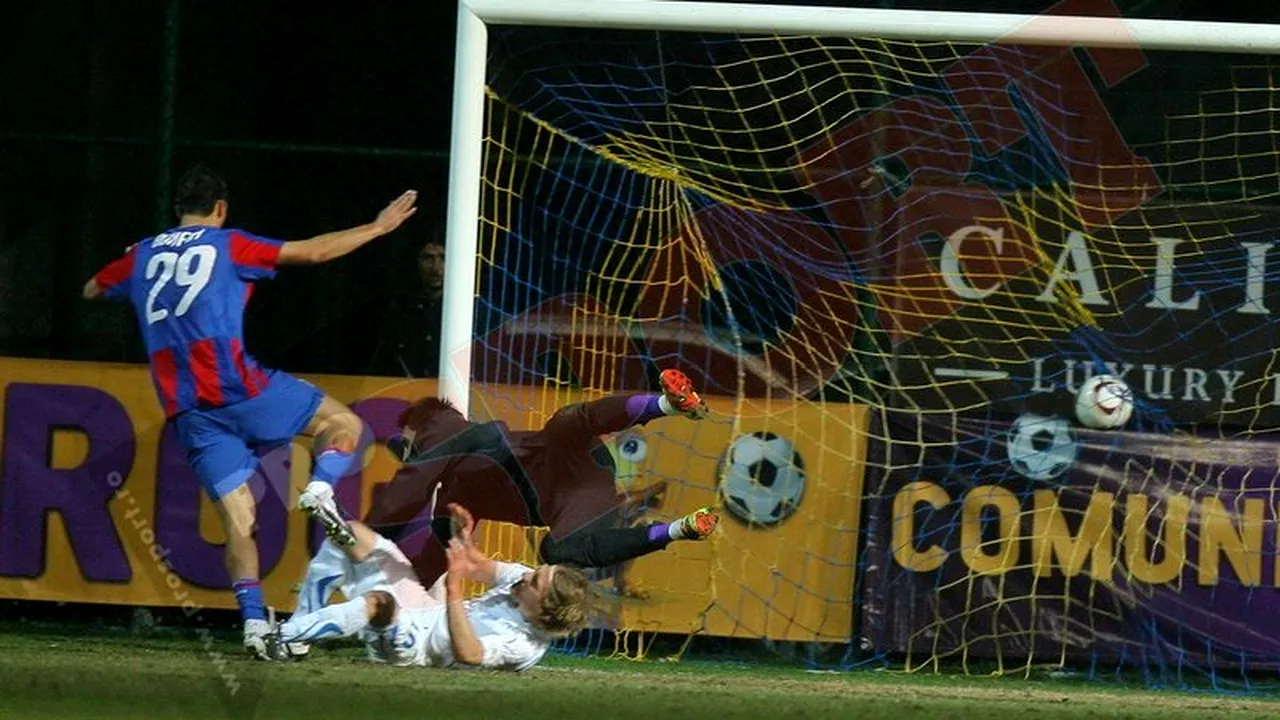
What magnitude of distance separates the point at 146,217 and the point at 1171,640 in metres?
4.75

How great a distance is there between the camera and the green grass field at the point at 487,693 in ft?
18.6

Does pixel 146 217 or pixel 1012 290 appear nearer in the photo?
pixel 1012 290

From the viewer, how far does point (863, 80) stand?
28.3ft

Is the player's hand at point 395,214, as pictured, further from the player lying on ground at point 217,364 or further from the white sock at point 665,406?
the white sock at point 665,406

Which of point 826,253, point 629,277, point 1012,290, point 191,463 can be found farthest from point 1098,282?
point 191,463

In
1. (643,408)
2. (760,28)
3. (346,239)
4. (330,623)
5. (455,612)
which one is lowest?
(330,623)

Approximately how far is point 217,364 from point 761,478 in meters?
2.17

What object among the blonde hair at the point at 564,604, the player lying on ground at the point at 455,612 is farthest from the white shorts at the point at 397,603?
the blonde hair at the point at 564,604

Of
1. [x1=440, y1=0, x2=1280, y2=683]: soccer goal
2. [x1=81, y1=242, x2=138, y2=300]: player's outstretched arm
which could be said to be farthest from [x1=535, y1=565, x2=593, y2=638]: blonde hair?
[x1=81, y1=242, x2=138, y2=300]: player's outstretched arm

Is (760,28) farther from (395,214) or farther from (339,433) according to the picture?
(339,433)

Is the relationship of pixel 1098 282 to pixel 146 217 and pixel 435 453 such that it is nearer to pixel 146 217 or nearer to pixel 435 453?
pixel 435 453

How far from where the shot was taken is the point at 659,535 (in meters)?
6.77

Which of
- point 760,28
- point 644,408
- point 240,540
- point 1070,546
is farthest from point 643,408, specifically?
point 1070,546

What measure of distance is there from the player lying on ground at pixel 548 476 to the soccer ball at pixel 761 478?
2.68ft
